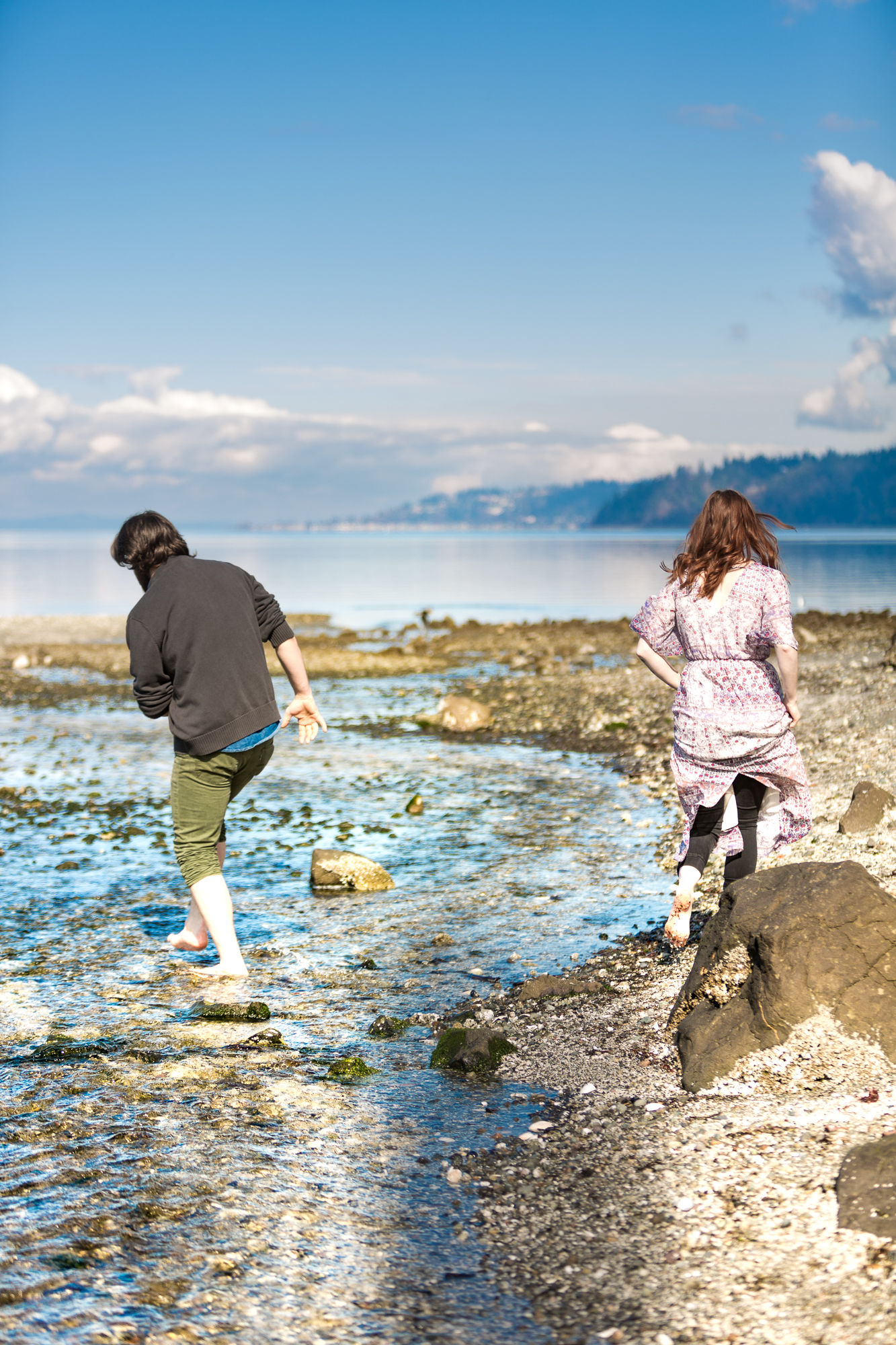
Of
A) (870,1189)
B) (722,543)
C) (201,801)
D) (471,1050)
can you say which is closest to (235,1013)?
(201,801)

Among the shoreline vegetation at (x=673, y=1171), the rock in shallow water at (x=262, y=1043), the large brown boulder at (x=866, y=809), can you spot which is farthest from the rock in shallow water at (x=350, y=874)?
the large brown boulder at (x=866, y=809)

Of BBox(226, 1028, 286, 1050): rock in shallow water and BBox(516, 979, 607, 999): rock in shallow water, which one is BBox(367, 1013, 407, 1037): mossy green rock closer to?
BBox(226, 1028, 286, 1050): rock in shallow water

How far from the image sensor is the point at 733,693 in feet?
21.4

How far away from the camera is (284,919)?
9375 mm

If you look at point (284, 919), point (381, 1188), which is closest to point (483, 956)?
point (284, 919)

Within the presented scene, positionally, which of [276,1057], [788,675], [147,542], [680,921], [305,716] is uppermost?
[147,542]

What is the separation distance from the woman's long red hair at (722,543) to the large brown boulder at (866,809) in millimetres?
Result: 4036

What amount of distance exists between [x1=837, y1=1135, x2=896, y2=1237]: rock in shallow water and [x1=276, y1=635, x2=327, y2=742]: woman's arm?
4005 millimetres

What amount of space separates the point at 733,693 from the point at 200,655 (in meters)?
3.38

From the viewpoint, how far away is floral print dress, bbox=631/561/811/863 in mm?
6406

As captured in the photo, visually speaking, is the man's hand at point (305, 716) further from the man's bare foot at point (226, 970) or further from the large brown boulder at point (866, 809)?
the large brown boulder at point (866, 809)

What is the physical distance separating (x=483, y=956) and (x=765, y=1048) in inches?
118

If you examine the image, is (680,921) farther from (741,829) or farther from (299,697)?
(299,697)

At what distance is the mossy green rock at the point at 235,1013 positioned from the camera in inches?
277
